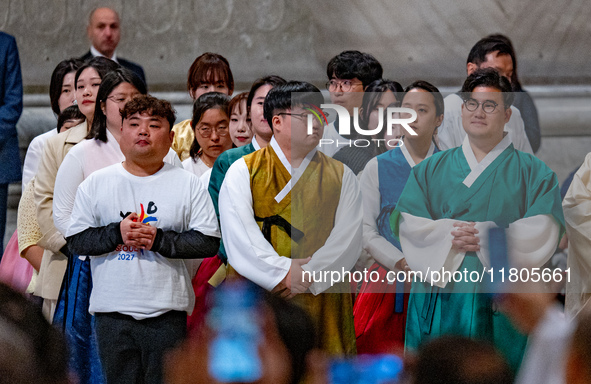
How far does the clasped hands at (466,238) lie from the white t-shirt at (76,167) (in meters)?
1.04

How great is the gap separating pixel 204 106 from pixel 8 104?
1049 mm

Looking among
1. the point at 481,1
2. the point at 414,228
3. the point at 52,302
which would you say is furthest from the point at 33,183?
the point at 481,1

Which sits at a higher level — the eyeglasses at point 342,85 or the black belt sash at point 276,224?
the eyeglasses at point 342,85

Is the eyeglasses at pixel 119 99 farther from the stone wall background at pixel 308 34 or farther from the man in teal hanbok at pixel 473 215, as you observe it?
the stone wall background at pixel 308 34

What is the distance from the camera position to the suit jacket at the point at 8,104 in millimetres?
4090

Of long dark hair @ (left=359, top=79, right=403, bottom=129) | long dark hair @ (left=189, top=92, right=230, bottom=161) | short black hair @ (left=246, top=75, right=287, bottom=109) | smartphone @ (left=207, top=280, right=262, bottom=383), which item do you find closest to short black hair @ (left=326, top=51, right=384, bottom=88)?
long dark hair @ (left=359, top=79, right=403, bottom=129)

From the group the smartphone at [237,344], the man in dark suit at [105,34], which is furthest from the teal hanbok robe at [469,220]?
the man in dark suit at [105,34]

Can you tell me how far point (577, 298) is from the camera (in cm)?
312

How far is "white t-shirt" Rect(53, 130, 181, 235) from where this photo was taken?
317 cm

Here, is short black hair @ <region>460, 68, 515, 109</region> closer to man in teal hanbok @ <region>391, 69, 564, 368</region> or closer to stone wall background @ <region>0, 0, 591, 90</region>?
man in teal hanbok @ <region>391, 69, 564, 368</region>

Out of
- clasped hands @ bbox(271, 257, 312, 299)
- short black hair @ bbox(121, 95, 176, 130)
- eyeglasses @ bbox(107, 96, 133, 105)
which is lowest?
clasped hands @ bbox(271, 257, 312, 299)

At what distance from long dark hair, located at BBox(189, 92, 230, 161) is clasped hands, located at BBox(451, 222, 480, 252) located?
1084 millimetres

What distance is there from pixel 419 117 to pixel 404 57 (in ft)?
5.69

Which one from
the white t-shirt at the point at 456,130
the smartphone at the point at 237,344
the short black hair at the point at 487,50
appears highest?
the short black hair at the point at 487,50
